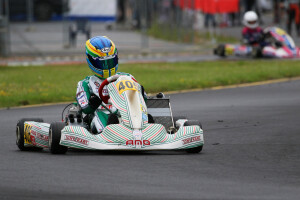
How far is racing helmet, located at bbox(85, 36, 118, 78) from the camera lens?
9773 mm

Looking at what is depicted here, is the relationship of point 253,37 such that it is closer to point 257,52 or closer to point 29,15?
point 257,52

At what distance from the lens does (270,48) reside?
2469 cm

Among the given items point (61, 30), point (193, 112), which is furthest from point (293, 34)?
point (193, 112)

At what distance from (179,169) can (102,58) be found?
2.42m

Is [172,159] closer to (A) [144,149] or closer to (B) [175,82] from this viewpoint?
(A) [144,149]

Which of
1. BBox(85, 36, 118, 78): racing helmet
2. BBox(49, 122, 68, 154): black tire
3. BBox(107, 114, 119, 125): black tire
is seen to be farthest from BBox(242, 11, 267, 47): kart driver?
BBox(49, 122, 68, 154): black tire

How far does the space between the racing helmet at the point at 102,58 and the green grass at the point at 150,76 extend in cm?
500

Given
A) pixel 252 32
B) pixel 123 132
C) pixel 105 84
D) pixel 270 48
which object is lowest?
pixel 270 48

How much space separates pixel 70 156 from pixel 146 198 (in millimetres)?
2428

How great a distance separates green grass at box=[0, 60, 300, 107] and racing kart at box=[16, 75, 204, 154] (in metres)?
5.51

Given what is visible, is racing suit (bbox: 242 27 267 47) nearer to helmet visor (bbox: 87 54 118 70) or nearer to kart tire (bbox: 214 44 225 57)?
kart tire (bbox: 214 44 225 57)

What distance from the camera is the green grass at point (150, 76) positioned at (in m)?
15.8

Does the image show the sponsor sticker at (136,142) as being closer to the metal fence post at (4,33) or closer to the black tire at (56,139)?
the black tire at (56,139)

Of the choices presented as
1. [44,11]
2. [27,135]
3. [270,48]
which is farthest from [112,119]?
[44,11]
